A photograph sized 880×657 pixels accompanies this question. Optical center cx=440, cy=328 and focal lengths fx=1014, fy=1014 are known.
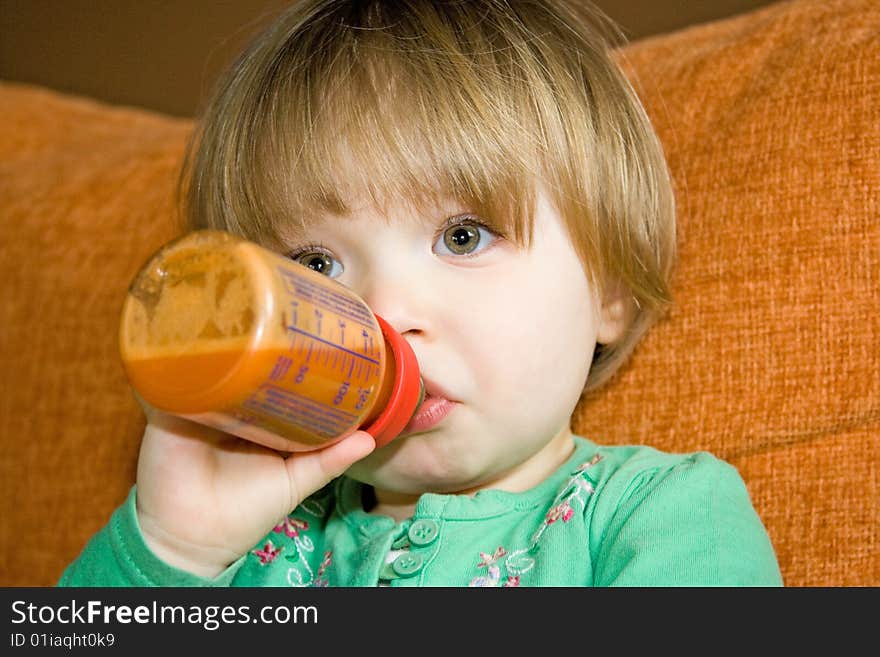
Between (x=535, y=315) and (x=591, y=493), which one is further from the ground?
(x=535, y=315)

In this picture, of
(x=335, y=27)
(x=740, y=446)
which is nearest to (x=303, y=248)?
(x=335, y=27)

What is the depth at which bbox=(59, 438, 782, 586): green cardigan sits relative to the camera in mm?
783

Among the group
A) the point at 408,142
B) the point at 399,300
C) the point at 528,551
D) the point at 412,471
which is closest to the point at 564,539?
the point at 528,551

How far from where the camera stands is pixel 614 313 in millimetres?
989

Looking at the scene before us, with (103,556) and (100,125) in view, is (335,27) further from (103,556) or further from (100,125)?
(100,125)

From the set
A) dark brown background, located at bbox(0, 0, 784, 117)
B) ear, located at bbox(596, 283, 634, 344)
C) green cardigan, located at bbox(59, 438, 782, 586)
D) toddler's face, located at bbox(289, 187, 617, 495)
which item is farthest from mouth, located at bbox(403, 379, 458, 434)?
dark brown background, located at bbox(0, 0, 784, 117)

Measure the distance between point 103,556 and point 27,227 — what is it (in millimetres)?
713

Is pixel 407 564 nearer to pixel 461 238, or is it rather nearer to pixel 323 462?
pixel 323 462

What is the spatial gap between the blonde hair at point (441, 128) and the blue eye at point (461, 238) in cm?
2

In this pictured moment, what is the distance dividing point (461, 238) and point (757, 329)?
1.07 feet

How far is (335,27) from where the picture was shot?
92 cm

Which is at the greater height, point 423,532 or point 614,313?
point 614,313

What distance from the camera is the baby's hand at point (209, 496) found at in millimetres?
843

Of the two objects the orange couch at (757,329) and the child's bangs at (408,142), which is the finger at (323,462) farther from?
the orange couch at (757,329)
